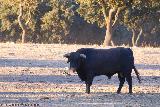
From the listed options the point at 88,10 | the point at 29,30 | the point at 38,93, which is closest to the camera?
the point at 38,93

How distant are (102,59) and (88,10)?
161 feet

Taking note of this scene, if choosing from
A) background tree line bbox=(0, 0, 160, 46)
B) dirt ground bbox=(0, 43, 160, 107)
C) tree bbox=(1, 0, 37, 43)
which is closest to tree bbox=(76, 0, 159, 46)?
background tree line bbox=(0, 0, 160, 46)

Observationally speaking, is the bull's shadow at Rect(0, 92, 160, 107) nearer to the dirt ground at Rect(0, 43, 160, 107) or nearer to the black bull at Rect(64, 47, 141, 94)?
the dirt ground at Rect(0, 43, 160, 107)

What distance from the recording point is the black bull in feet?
54.0

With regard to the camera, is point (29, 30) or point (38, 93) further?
point (29, 30)

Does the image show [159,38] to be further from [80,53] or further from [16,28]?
[80,53]

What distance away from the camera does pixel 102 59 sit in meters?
17.0

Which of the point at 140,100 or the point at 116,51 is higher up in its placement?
the point at 116,51

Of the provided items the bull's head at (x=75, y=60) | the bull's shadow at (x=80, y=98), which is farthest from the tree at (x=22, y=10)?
the bull's shadow at (x=80, y=98)

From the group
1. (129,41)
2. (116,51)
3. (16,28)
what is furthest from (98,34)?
(116,51)

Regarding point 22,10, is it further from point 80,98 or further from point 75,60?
point 80,98

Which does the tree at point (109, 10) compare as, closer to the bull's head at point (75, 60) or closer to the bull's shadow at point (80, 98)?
the bull's head at point (75, 60)

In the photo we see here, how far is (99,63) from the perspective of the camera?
16.9m

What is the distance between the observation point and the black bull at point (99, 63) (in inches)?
648
